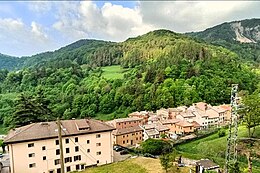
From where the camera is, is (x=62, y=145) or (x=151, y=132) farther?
(x=151, y=132)

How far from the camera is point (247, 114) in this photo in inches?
1576

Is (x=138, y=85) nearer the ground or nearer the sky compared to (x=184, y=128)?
nearer the sky

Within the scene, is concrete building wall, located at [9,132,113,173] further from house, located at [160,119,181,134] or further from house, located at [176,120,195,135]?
house, located at [160,119,181,134]

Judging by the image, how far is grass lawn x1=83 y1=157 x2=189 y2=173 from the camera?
75.9 feet

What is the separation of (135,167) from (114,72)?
74.9m

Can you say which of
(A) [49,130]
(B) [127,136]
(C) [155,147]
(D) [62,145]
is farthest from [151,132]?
(D) [62,145]

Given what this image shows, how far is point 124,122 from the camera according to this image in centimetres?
5106

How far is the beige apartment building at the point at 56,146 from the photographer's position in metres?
25.1

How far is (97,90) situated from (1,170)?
50341mm

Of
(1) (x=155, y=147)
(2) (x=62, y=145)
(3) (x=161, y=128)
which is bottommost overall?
(3) (x=161, y=128)

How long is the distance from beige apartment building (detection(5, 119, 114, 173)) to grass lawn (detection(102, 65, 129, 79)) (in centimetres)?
5963

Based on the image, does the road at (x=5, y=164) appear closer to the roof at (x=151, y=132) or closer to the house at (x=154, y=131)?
the house at (x=154, y=131)

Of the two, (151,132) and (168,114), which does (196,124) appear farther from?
(151,132)

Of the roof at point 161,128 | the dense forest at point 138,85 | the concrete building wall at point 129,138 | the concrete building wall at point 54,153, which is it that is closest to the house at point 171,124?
the roof at point 161,128
